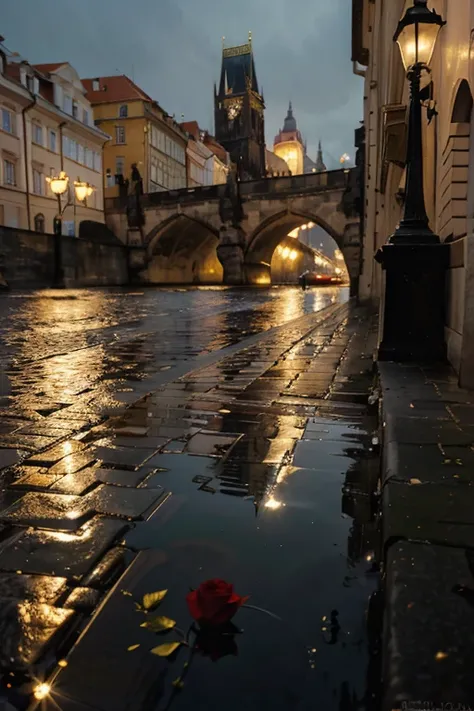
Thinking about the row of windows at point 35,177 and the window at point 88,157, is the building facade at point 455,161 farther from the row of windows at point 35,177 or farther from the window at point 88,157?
the window at point 88,157

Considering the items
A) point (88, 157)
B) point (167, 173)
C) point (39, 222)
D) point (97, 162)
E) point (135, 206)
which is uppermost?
point (167, 173)

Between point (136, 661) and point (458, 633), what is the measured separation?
2.47 feet

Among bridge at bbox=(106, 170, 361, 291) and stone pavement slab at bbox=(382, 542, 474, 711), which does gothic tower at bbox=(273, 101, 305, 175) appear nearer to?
bridge at bbox=(106, 170, 361, 291)

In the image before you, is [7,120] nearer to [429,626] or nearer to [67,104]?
[67,104]

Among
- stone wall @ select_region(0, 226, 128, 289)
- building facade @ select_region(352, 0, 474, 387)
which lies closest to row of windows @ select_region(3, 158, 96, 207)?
stone wall @ select_region(0, 226, 128, 289)

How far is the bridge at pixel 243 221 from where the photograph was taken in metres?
39.3

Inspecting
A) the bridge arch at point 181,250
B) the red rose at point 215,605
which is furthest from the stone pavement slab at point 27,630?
the bridge arch at point 181,250

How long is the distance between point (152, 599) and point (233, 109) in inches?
3627

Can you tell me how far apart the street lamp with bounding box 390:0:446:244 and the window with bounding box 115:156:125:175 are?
50.4 meters

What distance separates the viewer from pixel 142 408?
4.14 meters

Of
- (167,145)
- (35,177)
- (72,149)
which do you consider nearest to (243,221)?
(72,149)

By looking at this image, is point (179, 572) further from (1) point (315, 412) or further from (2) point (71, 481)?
(1) point (315, 412)

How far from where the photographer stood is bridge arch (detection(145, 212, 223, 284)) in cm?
4569

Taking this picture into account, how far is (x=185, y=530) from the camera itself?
6.93ft
